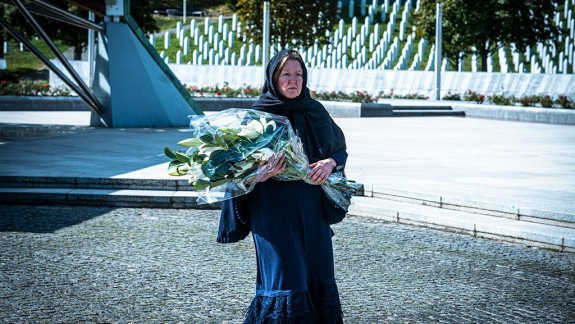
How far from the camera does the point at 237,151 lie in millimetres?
3854

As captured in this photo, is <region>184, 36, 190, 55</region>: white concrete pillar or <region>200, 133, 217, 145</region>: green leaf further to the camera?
<region>184, 36, 190, 55</region>: white concrete pillar

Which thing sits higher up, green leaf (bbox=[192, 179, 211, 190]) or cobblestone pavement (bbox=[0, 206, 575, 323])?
green leaf (bbox=[192, 179, 211, 190])

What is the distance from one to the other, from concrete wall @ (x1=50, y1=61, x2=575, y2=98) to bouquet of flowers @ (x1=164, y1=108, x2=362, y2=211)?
2608 centimetres

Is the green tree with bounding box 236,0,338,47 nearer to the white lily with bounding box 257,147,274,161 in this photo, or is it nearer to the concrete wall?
the concrete wall

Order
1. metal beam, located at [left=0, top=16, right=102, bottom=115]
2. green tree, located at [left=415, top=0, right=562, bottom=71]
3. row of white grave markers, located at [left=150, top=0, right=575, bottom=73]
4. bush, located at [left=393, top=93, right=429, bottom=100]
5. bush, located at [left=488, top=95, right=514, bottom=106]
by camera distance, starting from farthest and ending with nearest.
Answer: row of white grave markers, located at [left=150, top=0, right=575, bottom=73] → green tree, located at [left=415, top=0, right=562, bottom=71] → bush, located at [left=393, top=93, right=429, bottom=100] → bush, located at [left=488, top=95, right=514, bottom=106] → metal beam, located at [left=0, top=16, right=102, bottom=115]

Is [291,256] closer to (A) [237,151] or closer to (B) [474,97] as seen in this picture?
(A) [237,151]

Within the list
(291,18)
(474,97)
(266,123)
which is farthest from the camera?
(291,18)

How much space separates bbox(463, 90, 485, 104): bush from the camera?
1140 inches

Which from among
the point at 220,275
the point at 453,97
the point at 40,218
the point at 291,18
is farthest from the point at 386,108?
the point at 220,275

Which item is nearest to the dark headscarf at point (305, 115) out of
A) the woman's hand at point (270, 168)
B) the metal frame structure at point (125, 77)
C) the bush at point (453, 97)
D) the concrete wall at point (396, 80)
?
the woman's hand at point (270, 168)

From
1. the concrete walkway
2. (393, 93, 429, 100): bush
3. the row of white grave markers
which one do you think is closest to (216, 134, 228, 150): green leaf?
the concrete walkway

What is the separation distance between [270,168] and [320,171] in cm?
27

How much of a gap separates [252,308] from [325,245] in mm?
484

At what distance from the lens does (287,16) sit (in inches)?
1673
